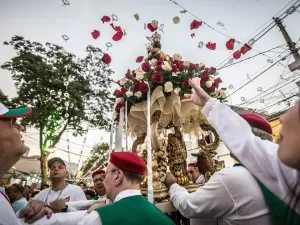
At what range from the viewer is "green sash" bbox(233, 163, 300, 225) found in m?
1.22

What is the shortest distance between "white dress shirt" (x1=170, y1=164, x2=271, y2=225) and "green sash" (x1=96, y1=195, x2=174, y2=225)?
374 mm

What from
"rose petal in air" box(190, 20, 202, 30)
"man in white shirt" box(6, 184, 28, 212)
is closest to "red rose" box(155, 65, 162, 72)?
"rose petal in air" box(190, 20, 202, 30)

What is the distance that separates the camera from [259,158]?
1.37 metres

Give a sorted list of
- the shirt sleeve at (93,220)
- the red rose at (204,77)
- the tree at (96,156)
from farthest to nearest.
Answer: the tree at (96,156)
the red rose at (204,77)
the shirt sleeve at (93,220)

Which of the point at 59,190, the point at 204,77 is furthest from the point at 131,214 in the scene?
the point at 59,190

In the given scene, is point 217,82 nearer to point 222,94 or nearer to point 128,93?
point 222,94

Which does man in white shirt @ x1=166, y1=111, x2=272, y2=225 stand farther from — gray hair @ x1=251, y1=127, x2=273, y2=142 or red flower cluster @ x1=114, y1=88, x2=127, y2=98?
red flower cluster @ x1=114, y1=88, x2=127, y2=98

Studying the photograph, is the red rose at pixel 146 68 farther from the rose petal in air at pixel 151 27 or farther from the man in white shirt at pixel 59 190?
the man in white shirt at pixel 59 190

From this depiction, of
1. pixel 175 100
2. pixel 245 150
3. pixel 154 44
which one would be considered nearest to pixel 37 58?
pixel 154 44

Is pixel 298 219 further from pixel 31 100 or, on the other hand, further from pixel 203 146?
pixel 31 100

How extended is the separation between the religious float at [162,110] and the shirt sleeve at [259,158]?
1.02m

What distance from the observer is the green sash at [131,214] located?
1733 millimetres

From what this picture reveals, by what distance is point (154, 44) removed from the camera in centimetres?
327

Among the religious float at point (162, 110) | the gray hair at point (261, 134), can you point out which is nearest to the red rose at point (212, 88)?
the religious float at point (162, 110)
